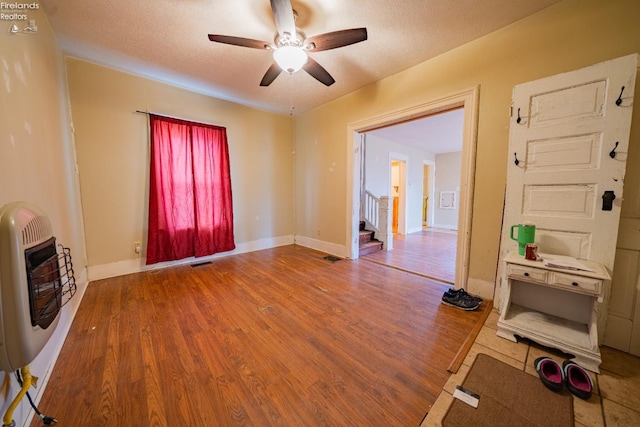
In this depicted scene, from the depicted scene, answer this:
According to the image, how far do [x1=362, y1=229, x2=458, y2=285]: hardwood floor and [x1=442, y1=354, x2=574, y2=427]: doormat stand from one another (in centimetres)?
148

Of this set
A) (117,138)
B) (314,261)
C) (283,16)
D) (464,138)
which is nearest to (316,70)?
(283,16)

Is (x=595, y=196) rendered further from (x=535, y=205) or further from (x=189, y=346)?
(x=189, y=346)

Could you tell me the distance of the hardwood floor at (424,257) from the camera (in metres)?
3.22

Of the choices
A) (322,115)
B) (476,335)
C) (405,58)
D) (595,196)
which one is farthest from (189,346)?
(322,115)

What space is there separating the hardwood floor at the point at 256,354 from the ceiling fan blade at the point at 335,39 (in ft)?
7.74

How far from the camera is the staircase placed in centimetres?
419

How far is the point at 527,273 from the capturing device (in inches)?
65.7

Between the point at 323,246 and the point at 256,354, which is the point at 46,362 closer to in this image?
the point at 256,354

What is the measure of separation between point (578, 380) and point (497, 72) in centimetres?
249

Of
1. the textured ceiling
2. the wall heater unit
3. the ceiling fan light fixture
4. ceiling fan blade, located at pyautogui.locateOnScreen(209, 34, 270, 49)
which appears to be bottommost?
the wall heater unit

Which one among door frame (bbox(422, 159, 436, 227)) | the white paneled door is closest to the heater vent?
the white paneled door

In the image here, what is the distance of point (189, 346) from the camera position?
167 cm

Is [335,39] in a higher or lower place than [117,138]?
higher

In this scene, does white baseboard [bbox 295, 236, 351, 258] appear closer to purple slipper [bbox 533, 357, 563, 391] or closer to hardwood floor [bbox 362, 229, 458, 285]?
hardwood floor [bbox 362, 229, 458, 285]
